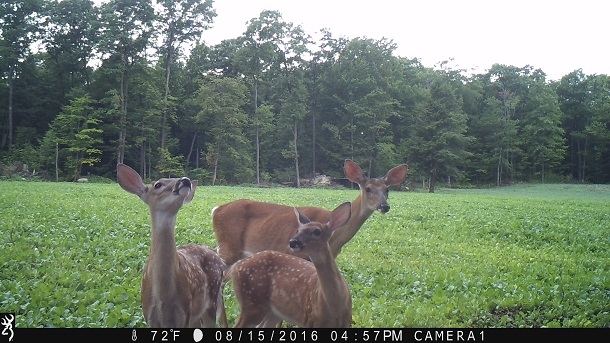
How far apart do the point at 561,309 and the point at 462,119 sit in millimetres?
1626

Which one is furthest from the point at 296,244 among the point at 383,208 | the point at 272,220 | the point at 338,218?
the point at 272,220

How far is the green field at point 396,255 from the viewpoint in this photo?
248cm

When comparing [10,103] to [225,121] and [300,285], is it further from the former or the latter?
[300,285]

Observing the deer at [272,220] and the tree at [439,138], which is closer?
the deer at [272,220]

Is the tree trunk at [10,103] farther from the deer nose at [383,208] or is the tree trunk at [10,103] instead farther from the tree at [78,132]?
the deer nose at [383,208]

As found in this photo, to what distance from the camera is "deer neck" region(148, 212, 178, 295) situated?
1.62m

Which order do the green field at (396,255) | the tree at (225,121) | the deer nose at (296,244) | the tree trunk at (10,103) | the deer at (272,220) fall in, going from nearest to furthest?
the deer nose at (296,244) → the deer at (272,220) → the green field at (396,255) → the tree at (225,121) → the tree trunk at (10,103)

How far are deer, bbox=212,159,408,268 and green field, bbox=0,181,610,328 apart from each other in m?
0.27

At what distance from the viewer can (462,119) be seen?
3.83 m

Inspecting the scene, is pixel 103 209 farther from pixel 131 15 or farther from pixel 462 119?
pixel 462 119

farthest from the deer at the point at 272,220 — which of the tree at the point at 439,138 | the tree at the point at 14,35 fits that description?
the tree at the point at 14,35

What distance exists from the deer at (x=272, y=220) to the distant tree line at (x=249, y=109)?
A: 1.68 ft

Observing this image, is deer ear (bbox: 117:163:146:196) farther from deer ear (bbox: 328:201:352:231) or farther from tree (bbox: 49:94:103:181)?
tree (bbox: 49:94:103:181)

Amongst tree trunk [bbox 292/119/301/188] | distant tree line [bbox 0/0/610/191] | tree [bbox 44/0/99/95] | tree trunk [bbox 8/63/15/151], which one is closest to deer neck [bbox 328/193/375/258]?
distant tree line [bbox 0/0/610/191]
